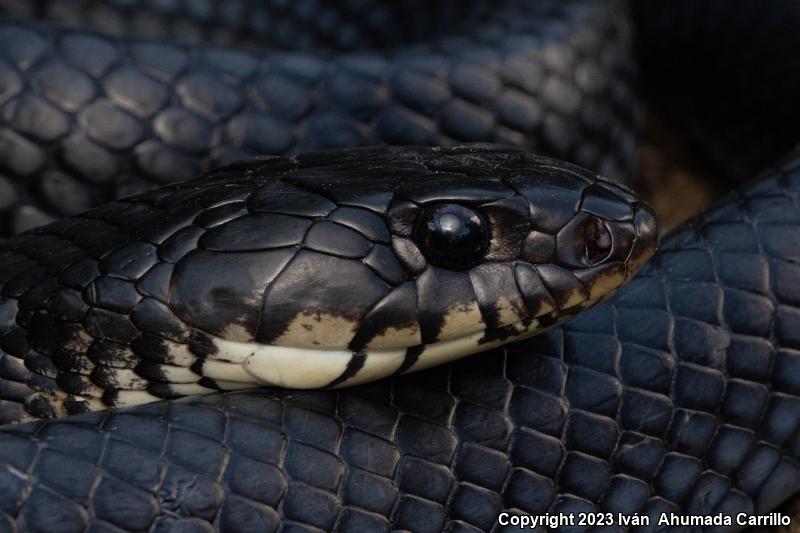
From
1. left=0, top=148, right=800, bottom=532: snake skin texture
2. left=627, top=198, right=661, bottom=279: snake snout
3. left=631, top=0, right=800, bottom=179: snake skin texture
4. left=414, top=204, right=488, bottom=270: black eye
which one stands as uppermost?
left=414, top=204, right=488, bottom=270: black eye

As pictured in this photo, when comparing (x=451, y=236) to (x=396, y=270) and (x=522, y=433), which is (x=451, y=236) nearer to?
(x=396, y=270)

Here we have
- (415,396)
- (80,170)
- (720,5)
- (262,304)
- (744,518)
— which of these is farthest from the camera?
(720,5)

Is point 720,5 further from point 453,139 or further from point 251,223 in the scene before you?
point 251,223

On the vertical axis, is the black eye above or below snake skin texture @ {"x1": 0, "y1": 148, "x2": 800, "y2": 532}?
above

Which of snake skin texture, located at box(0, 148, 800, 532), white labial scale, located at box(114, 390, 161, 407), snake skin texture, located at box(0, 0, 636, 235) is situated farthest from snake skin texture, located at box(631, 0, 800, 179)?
white labial scale, located at box(114, 390, 161, 407)

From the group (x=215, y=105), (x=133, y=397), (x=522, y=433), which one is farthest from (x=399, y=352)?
(x=215, y=105)

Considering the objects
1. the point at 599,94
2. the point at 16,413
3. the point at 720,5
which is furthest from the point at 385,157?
the point at 720,5

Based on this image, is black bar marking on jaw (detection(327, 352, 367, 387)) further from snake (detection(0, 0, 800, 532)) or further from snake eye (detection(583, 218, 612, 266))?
snake eye (detection(583, 218, 612, 266))
